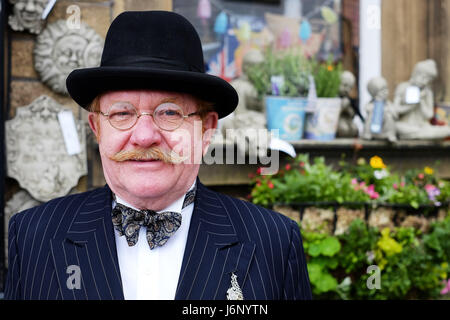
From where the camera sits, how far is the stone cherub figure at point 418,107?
169 inches

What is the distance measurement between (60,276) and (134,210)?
0.31 metres

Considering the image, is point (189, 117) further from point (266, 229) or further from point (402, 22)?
point (402, 22)

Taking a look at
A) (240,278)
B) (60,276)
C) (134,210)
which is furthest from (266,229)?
(60,276)

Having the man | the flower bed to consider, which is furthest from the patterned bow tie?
the flower bed

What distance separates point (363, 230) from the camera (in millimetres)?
3238

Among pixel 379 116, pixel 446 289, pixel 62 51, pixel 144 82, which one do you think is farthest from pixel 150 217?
pixel 379 116

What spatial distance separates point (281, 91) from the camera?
12.2 feet

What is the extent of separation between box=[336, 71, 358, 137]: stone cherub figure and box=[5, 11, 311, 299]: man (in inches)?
104

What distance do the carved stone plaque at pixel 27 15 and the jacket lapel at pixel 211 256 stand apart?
191 cm

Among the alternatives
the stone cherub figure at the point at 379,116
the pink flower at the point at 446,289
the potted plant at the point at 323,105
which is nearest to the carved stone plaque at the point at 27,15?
the potted plant at the point at 323,105

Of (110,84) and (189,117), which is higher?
(110,84)

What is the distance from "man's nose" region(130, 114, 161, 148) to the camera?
1.45 metres
